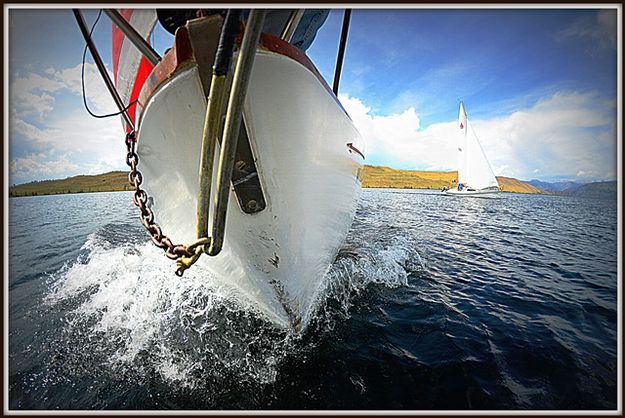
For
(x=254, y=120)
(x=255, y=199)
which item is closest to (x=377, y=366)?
(x=255, y=199)

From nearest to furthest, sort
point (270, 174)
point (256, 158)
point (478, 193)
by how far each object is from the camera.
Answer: point (256, 158) → point (270, 174) → point (478, 193)

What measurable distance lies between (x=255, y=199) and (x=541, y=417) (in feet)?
10.1

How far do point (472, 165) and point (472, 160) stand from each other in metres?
0.74

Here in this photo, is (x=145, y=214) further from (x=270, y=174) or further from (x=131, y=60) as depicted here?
(x=131, y=60)

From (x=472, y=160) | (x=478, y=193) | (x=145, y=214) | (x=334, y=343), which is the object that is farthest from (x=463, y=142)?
(x=145, y=214)

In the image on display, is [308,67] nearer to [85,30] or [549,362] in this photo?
[85,30]

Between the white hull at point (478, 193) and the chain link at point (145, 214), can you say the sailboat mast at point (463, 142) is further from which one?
the chain link at point (145, 214)

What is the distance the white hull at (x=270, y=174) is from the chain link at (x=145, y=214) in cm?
13

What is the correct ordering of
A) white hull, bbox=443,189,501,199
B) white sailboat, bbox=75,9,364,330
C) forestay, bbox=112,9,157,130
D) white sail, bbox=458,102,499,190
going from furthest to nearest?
1. white hull, bbox=443,189,501,199
2. white sail, bbox=458,102,499,190
3. forestay, bbox=112,9,157,130
4. white sailboat, bbox=75,9,364,330

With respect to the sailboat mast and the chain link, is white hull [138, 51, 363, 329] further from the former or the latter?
the sailboat mast

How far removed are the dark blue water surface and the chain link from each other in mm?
1628

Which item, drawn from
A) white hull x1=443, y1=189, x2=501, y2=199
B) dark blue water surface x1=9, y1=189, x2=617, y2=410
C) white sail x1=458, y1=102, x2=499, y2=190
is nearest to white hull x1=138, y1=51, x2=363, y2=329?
dark blue water surface x1=9, y1=189, x2=617, y2=410

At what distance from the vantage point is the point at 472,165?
3991 centimetres

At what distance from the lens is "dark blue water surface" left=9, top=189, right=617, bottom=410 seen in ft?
8.46
